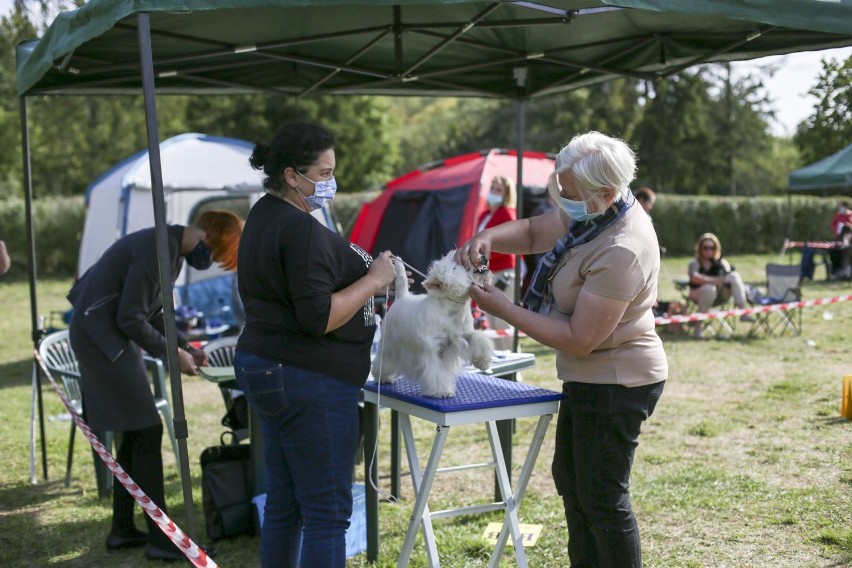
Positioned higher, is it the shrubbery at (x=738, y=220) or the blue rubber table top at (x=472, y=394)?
the shrubbery at (x=738, y=220)

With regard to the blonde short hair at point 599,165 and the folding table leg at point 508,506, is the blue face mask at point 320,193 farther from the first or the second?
the folding table leg at point 508,506

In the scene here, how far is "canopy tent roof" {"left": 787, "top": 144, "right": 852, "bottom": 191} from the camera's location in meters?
12.6

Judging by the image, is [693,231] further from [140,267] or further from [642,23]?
[140,267]

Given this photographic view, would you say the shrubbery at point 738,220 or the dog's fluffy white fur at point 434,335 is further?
the shrubbery at point 738,220

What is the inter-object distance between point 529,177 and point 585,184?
779cm

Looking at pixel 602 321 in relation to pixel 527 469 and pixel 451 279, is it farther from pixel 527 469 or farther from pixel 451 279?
pixel 527 469

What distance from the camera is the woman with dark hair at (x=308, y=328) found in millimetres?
2352

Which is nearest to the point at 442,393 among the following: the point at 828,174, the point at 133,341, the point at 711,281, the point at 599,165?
the point at 599,165

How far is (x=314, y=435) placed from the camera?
2449 mm

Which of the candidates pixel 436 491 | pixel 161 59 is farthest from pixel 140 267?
pixel 436 491

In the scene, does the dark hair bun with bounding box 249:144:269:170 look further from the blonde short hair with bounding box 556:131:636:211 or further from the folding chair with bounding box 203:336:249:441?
the folding chair with bounding box 203:336:249:441

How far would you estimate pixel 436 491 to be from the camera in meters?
4.54

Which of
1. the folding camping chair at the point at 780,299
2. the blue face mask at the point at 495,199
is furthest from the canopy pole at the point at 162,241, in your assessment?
the folding camping chair at the point at 780,299

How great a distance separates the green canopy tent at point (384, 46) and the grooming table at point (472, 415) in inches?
30.9
